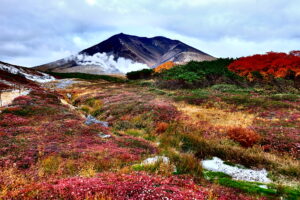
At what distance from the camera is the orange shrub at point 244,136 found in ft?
38.0

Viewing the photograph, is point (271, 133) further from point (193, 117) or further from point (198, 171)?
point (198, 171)

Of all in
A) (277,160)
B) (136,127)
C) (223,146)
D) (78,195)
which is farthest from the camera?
(136,127)

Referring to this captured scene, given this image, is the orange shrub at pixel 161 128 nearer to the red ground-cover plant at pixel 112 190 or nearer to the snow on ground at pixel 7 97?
the red ground-cover plant at pixel 112 190

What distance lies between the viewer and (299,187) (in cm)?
700

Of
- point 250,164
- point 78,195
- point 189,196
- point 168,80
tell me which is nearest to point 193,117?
point 250,164

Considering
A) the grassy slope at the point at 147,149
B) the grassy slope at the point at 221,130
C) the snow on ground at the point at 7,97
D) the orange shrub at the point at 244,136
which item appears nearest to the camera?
the grassy slope at the point at 147,149

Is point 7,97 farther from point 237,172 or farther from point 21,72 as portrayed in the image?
point 21,72

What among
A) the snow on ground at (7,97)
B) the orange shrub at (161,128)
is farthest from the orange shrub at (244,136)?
the snow on ground at (7,97)

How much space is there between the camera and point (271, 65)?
38406mm

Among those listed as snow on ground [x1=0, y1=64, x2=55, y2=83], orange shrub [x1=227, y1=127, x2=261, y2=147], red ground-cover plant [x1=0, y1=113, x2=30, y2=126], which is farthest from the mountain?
orange shrub [x1=227, y1=127, x2=261, y2=147]

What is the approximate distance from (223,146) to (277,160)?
267cm

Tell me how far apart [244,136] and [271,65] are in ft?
112

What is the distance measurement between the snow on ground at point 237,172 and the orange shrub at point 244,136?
2.69 metres

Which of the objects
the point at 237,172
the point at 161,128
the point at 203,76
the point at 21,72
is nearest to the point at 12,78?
the point at 21,72
